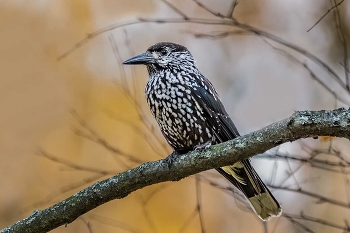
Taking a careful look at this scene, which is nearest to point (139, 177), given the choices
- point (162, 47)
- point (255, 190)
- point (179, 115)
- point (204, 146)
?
point (204, 146)

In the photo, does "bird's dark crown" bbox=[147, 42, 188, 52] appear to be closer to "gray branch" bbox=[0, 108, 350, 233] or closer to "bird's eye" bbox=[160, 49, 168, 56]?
"bird's eye" bbox=[160, 49, 168, 56]

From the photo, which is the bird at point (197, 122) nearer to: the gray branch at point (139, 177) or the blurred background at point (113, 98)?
the gray branch at point (139, 177)

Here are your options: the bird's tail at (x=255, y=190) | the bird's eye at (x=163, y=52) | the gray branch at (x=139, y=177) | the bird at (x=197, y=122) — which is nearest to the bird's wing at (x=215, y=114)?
the bird at (x=197, y=122)

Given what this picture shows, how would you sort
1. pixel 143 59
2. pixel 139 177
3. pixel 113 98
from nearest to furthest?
pixel 139 177 → pixel 143 59 → pixel 113 98

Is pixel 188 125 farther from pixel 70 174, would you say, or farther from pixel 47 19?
pixel 47 19

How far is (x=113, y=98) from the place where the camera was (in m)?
3.91

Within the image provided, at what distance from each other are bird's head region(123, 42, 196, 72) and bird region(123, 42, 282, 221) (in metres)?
0.07

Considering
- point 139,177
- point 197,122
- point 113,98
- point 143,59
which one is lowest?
point 139,177

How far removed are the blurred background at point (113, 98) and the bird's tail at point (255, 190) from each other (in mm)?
1248

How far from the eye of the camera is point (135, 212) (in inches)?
150

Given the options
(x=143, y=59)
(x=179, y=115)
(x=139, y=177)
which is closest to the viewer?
(x=139, y=177)

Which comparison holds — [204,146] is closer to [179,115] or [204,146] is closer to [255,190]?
[179,115]

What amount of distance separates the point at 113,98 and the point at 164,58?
130 centimetres

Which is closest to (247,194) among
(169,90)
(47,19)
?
(169,90)
